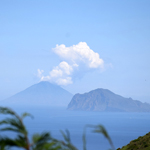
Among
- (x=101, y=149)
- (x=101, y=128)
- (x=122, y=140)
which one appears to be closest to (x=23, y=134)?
(x=101, y=128)

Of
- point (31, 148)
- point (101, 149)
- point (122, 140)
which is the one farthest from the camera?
point (122, 140)

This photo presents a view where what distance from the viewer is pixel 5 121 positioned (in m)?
4.50

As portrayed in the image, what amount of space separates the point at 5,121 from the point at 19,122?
23 centimetres

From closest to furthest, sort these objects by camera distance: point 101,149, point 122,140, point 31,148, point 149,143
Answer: point 31,148 < point 149,143 < point 101,149 < point 122,140

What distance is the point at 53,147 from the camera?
467cm

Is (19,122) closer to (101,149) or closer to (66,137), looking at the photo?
(66,137)

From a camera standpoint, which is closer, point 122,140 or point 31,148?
point 31,148

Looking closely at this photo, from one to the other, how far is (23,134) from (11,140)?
0.71 feet

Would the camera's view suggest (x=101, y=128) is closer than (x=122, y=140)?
Yes

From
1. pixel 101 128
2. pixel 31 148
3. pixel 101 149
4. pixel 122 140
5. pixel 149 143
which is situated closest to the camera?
pixel 101 128

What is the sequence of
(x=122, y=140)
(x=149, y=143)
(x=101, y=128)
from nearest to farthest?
(x=101, y=128)
(x=149, y=143)
(x=122, y=140)

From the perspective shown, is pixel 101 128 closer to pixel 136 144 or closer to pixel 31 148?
pixel 31 148

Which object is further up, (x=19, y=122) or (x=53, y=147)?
(x=19, y=122)

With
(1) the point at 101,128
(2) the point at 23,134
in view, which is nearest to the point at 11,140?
(2) the point at 23,134
